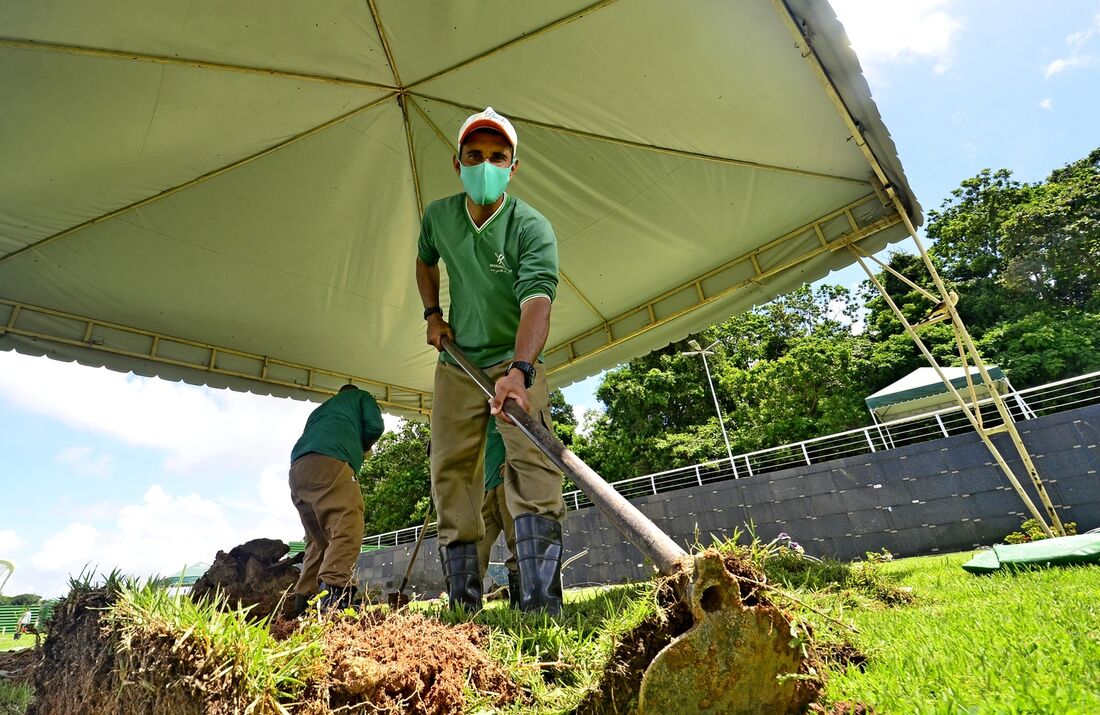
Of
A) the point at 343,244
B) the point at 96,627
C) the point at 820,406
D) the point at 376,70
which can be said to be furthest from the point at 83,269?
the point at 820,406

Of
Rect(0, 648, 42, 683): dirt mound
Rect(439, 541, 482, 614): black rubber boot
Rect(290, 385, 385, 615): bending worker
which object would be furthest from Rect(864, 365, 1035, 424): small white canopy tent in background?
Rect(0, 648, 42, 683): dirt mound

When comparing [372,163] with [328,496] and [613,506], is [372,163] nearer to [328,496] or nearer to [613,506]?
[328,496]

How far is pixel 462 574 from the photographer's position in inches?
84.4

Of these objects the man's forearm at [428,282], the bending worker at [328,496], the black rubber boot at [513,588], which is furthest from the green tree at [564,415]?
the man's forearm at [428,282]

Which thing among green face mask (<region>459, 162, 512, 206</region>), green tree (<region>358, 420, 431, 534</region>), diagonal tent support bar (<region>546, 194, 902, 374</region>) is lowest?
green face mask (<region>459, 162, 512, 206</region>)

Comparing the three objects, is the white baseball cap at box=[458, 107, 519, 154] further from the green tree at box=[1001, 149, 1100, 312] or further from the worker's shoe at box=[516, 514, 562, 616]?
the green tree at box=[1001, 149, 1100, 312]

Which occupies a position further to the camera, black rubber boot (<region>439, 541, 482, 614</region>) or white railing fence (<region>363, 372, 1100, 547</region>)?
white railing fence (<region>363, 372, 1100, 547</region>)

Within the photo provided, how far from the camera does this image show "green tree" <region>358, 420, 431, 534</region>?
29844 millimetres

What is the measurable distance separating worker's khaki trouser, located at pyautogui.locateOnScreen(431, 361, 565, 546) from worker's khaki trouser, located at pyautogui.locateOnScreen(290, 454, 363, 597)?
4.71 ft

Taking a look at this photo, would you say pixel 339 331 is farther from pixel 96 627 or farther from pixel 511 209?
pixel 96 627

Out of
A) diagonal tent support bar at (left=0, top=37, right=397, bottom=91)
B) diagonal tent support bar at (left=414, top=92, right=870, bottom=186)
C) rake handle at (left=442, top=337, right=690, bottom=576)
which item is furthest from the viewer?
diagonal tent support bar at (left=414, top=92, right=870, bottom=186)

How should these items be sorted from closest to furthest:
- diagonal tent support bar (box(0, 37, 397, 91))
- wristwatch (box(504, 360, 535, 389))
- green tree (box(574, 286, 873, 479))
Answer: wristwatch (box(504, 360, 535, 389)) < diagonal tent support bar (box(0, 37, 397, 91)) < green tree (box(574, 286, 873, 479))

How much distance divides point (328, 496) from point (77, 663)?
2.38m

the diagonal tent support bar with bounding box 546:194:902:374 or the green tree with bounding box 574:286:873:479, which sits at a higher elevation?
the green tree with bounding box 574:286:873:479
